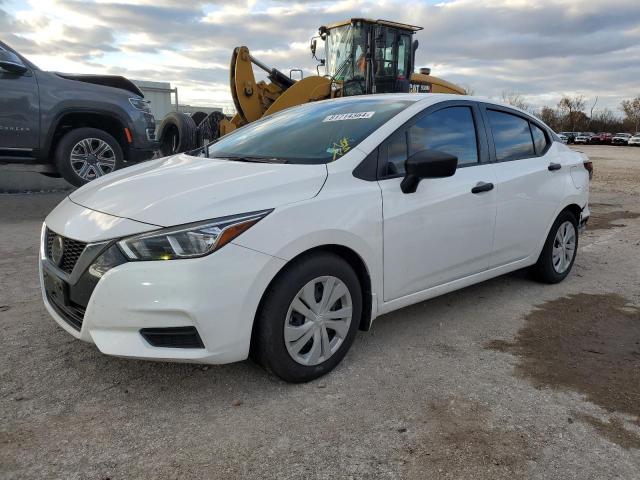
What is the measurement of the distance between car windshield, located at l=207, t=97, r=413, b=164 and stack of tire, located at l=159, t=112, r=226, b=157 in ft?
17.8

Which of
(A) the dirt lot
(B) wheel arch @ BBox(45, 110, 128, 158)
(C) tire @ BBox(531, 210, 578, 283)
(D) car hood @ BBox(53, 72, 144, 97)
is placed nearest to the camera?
(A) the dirt lot

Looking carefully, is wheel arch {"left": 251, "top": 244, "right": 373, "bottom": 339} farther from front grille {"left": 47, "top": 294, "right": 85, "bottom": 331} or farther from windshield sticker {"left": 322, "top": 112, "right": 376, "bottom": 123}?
windshield sticker {"left": 322, "top": 112, "right": 376, "bottom": 123}

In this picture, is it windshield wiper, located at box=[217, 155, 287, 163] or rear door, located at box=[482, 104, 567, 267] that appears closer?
windshield wiper, located at box=[217, 155, 287, 163]

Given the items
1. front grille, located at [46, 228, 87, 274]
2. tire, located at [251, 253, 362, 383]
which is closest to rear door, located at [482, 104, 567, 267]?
tire, located at [251, 253, 362, 383]

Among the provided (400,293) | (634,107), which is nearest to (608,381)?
(400,293)

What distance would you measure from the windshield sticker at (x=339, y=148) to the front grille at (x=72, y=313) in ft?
5.19

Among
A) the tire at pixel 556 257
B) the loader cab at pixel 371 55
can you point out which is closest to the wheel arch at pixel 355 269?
the tire at pixel 556 257

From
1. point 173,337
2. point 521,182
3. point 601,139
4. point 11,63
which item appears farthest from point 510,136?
point 601,139

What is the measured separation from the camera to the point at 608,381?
10.1 feet

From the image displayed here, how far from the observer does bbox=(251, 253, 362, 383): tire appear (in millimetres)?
2717

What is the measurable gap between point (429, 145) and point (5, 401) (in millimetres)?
2834

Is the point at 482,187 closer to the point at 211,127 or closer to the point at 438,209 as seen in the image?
the point at 438,209

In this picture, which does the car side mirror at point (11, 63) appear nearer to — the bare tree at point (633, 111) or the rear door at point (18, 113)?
the rear door at point (18, 113)

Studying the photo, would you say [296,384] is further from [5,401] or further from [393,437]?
[5,401]
